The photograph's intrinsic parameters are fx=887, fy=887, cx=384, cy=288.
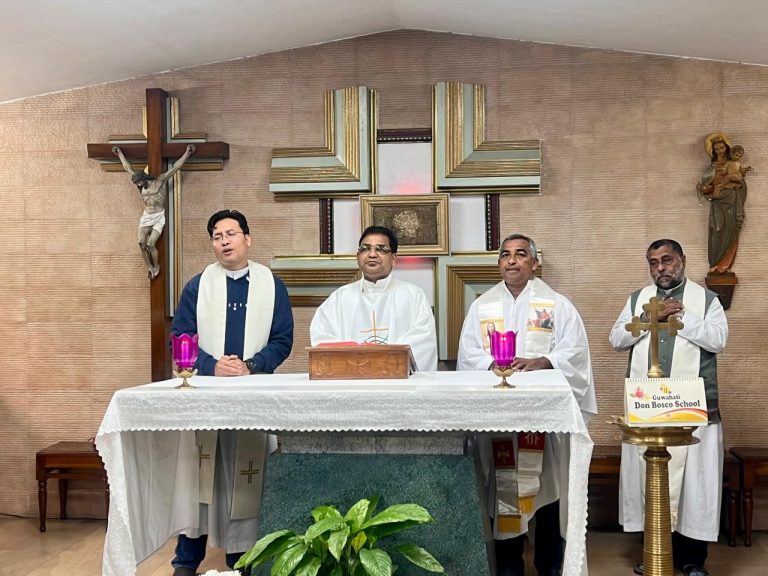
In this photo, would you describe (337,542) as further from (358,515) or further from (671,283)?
(671,283)

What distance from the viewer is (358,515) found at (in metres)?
3.24

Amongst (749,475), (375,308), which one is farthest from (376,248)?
(749,475)

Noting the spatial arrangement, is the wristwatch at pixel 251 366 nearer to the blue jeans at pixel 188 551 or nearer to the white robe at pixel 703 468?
the blue jeans at pixel 188 551

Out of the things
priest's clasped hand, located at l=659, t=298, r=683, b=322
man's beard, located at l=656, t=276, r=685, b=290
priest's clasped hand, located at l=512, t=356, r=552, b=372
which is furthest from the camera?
man's beard, located at l=656, t=276, r=685, b=290

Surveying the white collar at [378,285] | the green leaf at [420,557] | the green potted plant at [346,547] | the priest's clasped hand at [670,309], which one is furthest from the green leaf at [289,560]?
the priest's clasped hand at [670,309]

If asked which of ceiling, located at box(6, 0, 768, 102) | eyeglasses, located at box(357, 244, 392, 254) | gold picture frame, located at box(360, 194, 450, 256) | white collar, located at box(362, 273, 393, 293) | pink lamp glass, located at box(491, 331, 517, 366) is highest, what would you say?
ceiling, located at box(6, 0, 768, 102)

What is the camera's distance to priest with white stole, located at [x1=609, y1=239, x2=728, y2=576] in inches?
185

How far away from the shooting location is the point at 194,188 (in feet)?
20.2

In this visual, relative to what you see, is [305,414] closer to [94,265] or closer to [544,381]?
[544,381]

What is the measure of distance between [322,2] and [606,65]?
6.39 feet

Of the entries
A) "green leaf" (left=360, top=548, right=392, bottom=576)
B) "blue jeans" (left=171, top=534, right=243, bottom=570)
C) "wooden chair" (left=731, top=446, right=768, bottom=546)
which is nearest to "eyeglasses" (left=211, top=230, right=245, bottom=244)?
"blue jeans" (left=171, top=534, right=243, bottom=570)

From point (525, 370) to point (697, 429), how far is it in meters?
1.16

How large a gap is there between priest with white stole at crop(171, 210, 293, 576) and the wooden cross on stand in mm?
1336

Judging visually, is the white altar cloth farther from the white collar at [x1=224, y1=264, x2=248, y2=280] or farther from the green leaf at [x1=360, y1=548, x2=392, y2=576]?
the white collar at [x1=224, y1=264, x2=248, y2=280]
